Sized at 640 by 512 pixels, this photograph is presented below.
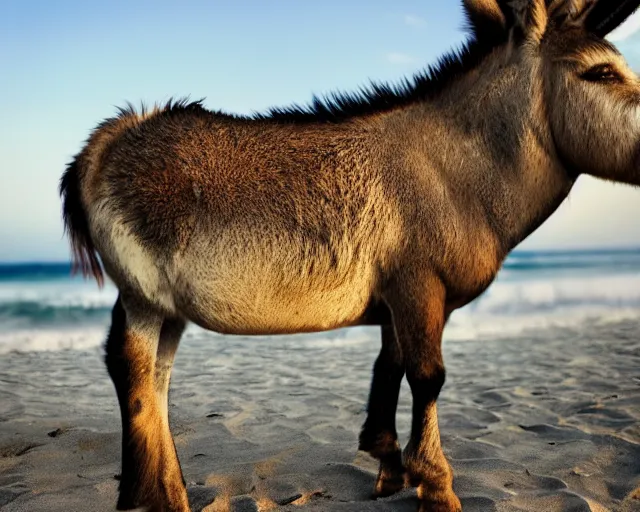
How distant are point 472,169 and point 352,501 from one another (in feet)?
6.59

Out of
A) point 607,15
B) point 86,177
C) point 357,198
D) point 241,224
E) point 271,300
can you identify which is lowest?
point 271,300

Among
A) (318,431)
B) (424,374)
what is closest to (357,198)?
(424,374)

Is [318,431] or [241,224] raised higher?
[241,224]

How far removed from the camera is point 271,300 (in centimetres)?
321

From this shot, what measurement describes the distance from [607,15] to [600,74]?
344mm

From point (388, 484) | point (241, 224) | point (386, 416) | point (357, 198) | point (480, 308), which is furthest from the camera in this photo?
point (480, 308)

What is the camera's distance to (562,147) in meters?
3.45

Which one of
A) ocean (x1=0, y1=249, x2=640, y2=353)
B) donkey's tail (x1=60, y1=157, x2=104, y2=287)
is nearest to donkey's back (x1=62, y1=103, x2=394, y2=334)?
donkey's tail (x1=60, y1=157, x2=104, y2=287)

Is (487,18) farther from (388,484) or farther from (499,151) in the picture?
(388,484)

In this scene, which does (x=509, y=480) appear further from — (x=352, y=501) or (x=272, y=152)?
(x=272, y=152)

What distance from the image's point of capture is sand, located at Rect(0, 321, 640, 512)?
384 centimetres

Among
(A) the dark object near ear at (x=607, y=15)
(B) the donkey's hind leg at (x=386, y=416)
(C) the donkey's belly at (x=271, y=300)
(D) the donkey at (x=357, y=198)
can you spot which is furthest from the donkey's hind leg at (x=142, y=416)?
(A) the dark object near ear at (x=607, y=15)

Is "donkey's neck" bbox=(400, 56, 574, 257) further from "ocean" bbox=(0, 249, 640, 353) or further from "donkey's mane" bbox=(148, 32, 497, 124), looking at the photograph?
"ocean" bbox=(0, 249, 640, 353)

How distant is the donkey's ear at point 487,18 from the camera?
3.48 m
